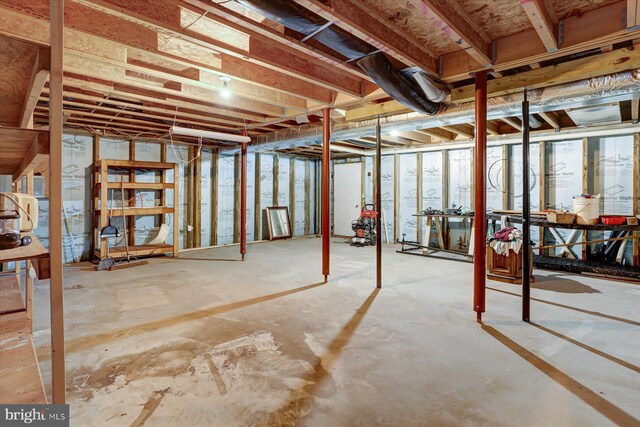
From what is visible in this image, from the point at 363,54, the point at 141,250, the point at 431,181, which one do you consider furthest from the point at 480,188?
the point at 141,250

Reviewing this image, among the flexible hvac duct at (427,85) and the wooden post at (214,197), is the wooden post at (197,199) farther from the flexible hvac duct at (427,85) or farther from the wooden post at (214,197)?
the flexible hvac duct at (427,85)

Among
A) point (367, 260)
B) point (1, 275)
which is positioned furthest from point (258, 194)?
point (1, 275)

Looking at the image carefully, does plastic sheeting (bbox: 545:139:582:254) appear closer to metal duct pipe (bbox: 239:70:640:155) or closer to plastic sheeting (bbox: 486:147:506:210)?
plastic sheeting (bbox: 486:147:506:210)

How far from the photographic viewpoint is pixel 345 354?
2.22 metres

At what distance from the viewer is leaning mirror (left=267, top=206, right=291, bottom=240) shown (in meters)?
7.91

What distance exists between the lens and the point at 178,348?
2.30m

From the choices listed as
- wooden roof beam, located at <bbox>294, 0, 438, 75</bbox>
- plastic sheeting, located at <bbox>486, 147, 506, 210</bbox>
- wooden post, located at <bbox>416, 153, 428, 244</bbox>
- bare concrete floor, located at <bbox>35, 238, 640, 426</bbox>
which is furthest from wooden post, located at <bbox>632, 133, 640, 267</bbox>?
wooden roof beam, located at <bbox>294, 0, 438, 75</bbox>

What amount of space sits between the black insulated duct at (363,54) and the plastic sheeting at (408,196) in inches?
153

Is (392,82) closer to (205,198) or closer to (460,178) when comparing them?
(460,178)

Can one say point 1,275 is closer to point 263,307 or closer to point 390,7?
point 263,307

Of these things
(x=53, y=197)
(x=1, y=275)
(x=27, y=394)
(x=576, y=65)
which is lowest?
(x=27, y=394)

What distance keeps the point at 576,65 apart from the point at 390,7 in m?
1.77

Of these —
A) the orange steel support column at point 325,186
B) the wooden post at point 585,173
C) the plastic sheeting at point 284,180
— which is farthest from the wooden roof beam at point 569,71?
the plastic sheeting at point 284,180

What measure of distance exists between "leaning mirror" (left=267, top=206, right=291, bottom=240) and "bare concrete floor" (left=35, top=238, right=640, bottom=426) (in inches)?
154
